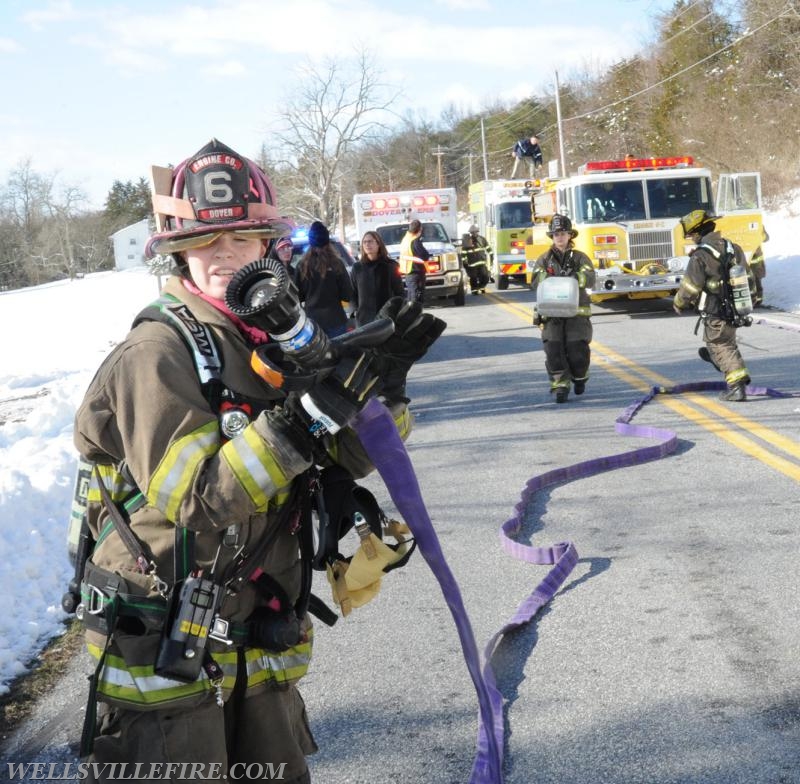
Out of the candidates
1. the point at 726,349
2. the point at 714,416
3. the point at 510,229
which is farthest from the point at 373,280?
the point at 510,229

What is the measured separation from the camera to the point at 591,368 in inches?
498

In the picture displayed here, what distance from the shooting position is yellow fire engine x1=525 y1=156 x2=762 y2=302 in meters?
18.1

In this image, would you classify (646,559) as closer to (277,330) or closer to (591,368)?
(277,330)

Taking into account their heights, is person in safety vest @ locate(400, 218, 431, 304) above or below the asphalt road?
above

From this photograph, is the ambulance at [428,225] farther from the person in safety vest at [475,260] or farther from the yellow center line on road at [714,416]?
the yellow center line on road at [714,416]

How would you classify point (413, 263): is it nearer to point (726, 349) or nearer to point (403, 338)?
point (726, 349)

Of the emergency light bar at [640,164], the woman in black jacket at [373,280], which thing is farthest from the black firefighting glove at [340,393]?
the emergency light bar at [640,164]

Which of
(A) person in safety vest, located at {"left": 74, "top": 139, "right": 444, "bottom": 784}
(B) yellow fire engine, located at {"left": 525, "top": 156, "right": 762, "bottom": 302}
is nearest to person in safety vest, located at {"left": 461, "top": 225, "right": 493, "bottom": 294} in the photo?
(B) yellow fire engine, located at {"left": 525, "top": 156, "right": 762, "bottom": 302}

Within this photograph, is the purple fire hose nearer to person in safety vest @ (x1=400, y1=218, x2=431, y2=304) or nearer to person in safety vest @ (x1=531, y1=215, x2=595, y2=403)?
person in safety vest @ (x1=531, y1=215, x2=595, y2=403)

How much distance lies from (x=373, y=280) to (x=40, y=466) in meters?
4.67

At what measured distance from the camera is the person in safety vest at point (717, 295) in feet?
32.0

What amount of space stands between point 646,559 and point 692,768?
2.21 meters

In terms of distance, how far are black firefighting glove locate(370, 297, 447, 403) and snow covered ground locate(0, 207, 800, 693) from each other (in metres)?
2.84

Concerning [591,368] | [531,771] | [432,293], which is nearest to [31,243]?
[432,293]
